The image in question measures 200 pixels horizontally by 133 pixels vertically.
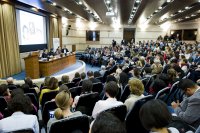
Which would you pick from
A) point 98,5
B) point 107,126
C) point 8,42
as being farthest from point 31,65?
point 107,126

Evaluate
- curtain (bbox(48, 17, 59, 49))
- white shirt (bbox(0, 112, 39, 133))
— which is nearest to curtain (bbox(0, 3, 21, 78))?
curtain (bbox(48, 17, 59, 49))

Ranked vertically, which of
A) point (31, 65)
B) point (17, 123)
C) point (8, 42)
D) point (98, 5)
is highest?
point (98, 5)

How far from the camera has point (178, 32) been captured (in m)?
19.7

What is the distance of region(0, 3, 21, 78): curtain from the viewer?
7.86 m

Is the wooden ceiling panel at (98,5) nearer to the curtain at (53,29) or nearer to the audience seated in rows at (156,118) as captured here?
the curtain at (53,29)

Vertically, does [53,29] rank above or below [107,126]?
above

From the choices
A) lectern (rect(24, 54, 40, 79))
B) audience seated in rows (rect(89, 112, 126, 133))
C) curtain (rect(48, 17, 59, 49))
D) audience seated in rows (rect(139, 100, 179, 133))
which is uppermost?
curtain (rect(48, 17, 59, 49))

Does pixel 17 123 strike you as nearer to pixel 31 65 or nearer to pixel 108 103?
pixel 108 103

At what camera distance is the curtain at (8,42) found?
7.86 m

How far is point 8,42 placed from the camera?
8.25 m

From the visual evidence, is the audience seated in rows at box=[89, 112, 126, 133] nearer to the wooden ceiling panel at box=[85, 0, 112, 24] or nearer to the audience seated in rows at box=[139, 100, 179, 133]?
the audience seated in rows at box=[139, 100, 179, 133]

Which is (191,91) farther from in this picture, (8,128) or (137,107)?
(8,128)

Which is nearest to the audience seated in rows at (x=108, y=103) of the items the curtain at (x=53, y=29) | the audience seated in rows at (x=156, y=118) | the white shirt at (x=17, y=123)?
the white shirt at (x=17, y=123)

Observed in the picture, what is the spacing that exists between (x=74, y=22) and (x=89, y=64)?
6.46m
